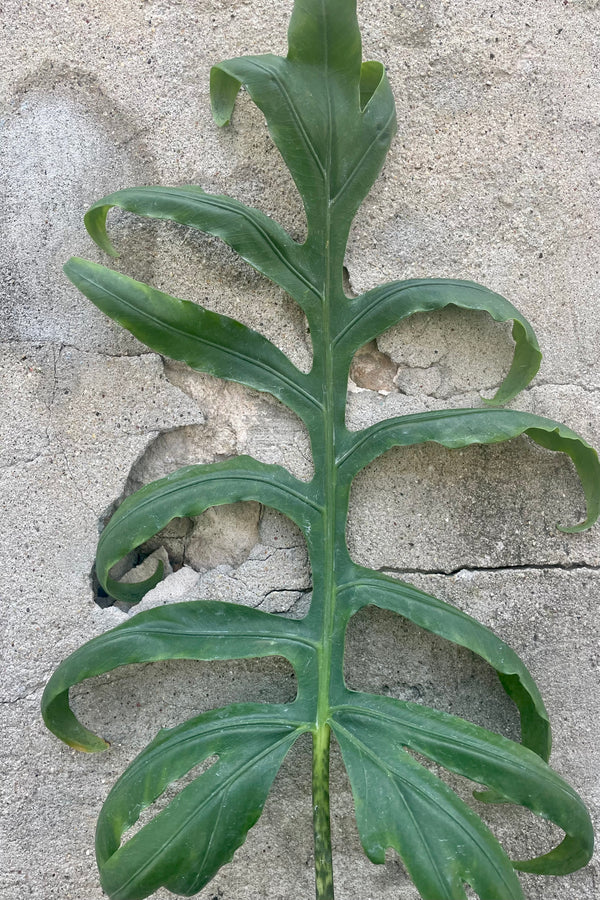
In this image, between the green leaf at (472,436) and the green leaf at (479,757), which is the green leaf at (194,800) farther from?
the green leaf at (472,436)

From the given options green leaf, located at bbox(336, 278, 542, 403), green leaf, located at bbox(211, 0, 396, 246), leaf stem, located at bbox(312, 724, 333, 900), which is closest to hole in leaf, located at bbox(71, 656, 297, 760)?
leaf stem, located at bbox(312, 724, 333, 900)

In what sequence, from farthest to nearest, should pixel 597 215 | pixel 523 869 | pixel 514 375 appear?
1. pixel 597 215
2. pixel 514 375
3. pixel 523 869

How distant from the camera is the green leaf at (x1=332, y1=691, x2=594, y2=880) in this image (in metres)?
1.04

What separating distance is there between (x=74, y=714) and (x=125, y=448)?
46cm

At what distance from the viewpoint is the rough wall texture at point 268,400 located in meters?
1.23

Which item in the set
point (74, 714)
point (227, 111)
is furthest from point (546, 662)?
point (227, 111)

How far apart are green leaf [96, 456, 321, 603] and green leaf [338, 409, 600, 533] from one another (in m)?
0.10

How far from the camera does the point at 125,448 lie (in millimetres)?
1276

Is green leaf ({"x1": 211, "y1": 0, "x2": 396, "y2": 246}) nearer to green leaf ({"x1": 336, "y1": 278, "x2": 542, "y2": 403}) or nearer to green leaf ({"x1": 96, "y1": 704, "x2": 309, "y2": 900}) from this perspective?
green leaf ({"x1": 336, "y1": 278, "x2": 542, "y2": 403})

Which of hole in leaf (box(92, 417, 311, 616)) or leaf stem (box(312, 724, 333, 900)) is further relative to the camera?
hole in leaf (box(92, 417, 311, 616))

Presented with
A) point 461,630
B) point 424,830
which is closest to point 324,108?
point 461,630

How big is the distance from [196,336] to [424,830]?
835 mm

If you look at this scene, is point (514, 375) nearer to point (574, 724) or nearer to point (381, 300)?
point (381, 300)

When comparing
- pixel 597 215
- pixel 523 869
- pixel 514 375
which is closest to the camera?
pixel 523 869
